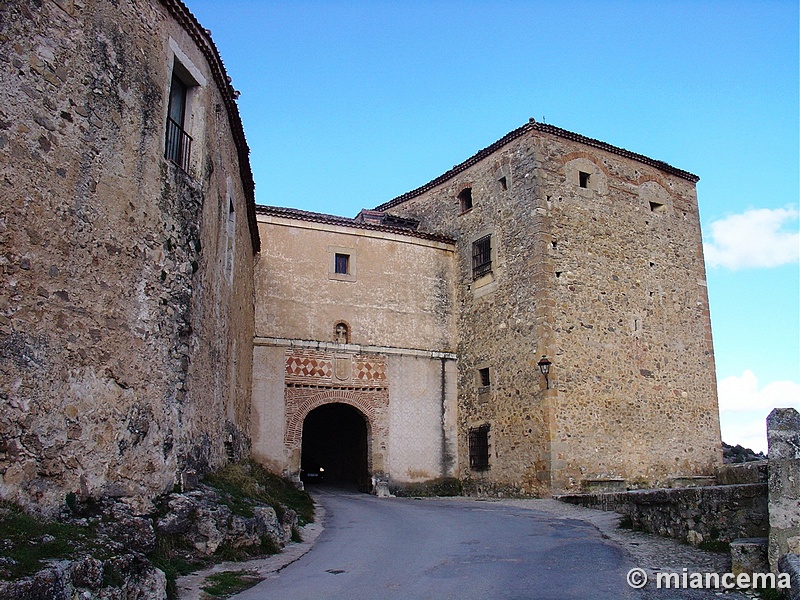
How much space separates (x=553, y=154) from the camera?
1830cm

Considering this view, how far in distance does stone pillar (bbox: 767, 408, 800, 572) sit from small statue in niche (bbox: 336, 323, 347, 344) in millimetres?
12955

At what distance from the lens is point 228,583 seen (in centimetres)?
662

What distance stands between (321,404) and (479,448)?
14.5 ft

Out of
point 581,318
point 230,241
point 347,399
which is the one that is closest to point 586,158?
point 581,318

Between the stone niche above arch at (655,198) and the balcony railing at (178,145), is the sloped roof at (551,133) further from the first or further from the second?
the balcony railing at (178,145)

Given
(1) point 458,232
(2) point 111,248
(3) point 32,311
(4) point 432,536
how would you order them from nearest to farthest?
(3) point 32,311
(2) point 111,248
(4) point 432,536
(1) point 458,232

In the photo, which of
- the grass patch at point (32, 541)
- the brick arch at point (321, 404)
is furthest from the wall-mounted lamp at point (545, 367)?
the grass patch at point (32, 541)

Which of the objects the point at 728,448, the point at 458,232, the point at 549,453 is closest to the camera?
the point at 549,453

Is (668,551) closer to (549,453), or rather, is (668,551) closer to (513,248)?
(549,453)

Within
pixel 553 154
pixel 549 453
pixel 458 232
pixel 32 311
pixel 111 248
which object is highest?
pixel 553 154

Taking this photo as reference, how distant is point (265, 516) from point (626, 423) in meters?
11.5

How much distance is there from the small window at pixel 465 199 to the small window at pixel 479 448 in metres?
6.57

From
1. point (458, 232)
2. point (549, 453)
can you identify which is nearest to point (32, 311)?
point (549, 453)

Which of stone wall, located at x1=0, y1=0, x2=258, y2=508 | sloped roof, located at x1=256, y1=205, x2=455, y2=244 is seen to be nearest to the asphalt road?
stone wall, located at x1=0, y1=0, x2=258, y2=508
